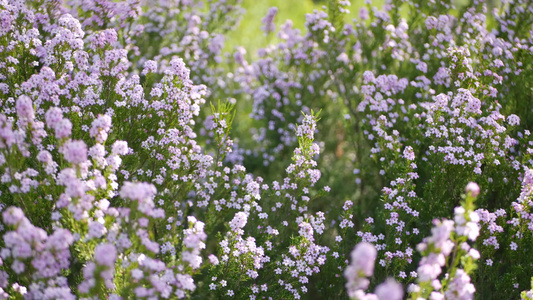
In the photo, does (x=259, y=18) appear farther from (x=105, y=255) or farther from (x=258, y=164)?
(x=105, y=255)

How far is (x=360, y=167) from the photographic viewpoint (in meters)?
6.75

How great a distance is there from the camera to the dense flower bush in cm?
337

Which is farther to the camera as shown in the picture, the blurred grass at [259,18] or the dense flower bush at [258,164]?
the blurred grass at [259,18]

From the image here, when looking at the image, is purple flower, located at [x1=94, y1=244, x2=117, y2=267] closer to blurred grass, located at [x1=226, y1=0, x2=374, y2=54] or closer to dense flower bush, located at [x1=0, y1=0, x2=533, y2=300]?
dense flower bush, located at [x1=0, y1=0, x2=533, y2=300]

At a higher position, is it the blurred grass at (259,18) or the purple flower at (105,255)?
the blurred grass at (259,18)

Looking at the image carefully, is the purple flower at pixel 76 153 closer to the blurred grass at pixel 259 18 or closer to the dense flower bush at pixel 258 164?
the dense flower bush at pixel 258 164

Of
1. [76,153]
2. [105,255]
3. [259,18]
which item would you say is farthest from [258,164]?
[259,18]

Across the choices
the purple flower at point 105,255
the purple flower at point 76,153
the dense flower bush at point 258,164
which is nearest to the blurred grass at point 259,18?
the dense flower bush at point 258,164

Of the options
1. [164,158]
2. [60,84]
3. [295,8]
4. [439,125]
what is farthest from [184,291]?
[295,8]

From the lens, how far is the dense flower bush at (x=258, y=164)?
337 cm

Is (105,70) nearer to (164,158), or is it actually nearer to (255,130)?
(164,158)

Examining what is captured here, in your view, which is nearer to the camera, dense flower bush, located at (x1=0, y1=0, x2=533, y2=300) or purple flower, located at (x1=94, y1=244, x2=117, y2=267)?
purple flower, located at (x1=94, y1=244, x2=117, y2=267)

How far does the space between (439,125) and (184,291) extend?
3747 mm

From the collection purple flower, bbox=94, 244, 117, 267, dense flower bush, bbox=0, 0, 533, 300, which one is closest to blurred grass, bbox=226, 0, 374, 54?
dense flower bush, bbox=0, 0, 533, 300
